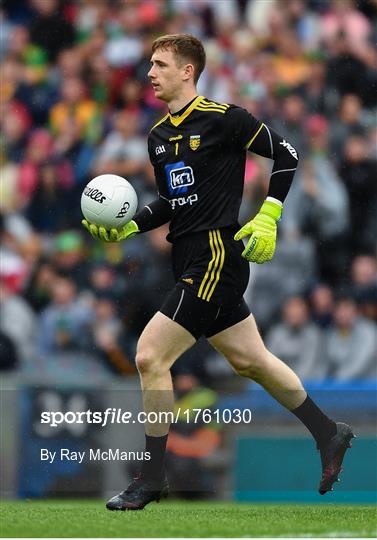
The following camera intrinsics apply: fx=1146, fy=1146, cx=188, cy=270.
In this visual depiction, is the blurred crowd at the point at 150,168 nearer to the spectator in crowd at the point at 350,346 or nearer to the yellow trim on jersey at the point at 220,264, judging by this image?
the spectator in crowd at the point at 350,346

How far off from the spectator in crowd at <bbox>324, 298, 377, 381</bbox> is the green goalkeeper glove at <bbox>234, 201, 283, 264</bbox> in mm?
3984

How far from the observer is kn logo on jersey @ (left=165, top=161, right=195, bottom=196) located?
17.0ft

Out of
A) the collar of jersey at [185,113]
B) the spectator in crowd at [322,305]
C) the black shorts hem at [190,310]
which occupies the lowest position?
the spectator in crowd at [322,305]

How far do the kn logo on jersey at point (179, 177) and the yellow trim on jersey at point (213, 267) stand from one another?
0.26 metres

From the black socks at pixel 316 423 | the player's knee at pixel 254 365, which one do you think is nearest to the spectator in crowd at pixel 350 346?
the black socks at pixel 316 423

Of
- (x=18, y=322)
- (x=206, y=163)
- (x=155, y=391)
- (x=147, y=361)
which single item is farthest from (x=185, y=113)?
(x=18, y=322)

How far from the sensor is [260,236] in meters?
5.05

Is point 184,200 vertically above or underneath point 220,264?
above

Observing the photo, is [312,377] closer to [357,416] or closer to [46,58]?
[357,416]

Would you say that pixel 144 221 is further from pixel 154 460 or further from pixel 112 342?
pixel 112 342

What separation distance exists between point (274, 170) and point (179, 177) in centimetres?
43

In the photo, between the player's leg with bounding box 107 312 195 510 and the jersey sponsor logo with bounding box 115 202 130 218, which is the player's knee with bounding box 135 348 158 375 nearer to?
the player's leg with bounding box 107 312 195 510

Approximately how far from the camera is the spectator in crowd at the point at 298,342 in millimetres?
8930

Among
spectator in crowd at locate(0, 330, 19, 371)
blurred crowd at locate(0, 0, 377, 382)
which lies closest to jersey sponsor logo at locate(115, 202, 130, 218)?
blurred crowd at locate(0, 0, 377, 382)
